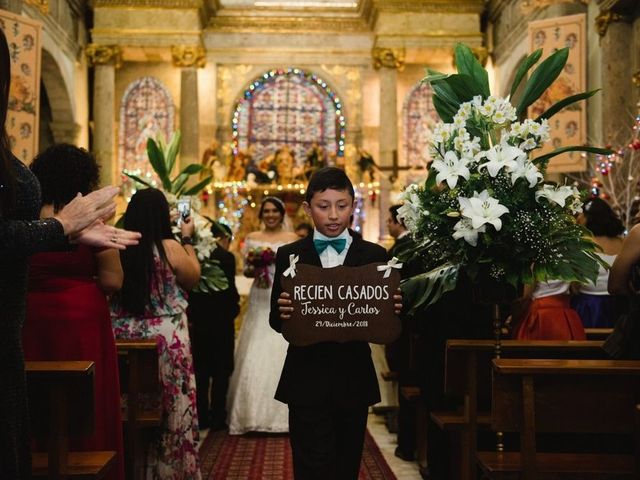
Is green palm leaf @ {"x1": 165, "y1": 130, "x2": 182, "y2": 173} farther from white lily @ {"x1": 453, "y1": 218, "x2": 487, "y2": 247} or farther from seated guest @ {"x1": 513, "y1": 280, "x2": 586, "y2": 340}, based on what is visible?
white lily @ {"x1": 453, "y1": 218, "x2": 487, "y2": 247}

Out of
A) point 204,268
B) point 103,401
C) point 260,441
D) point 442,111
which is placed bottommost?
point 260,441

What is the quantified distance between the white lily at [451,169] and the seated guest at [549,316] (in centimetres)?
206

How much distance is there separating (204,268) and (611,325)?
11.5ft

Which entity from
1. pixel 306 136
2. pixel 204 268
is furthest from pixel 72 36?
pixel 204 268

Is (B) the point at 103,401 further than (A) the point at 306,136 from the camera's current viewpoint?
No

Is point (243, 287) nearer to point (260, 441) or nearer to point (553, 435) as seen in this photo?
point (260, 441)

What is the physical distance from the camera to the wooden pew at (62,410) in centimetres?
335

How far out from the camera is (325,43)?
21312mm

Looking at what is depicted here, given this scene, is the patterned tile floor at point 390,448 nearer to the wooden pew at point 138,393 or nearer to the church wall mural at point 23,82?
the wooden pew at point 138,393

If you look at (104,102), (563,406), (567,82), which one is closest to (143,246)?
(563,406)

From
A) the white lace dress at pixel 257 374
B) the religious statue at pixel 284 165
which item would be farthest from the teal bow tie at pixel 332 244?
the religious statue at pixel 284 165

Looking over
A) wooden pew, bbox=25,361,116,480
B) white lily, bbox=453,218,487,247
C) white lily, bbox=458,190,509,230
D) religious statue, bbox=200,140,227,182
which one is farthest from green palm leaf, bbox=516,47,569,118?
religious statue, bbox=200,140,227,182

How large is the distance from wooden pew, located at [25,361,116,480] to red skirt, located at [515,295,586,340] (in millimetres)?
3293

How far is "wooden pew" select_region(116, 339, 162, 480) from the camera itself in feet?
15.3
